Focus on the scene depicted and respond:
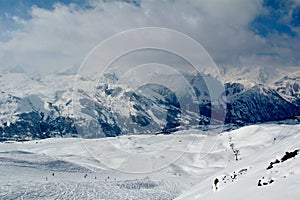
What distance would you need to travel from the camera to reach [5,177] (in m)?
50.1

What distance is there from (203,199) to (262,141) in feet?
452


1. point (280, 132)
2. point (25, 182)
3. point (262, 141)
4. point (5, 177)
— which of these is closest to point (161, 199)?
point (25, 182)

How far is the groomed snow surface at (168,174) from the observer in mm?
20312

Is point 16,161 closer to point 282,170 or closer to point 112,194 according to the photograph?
point 112,194

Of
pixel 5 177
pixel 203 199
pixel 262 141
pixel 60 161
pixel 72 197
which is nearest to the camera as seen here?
pixel 203 199

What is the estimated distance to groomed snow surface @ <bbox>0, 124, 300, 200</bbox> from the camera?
800 inches

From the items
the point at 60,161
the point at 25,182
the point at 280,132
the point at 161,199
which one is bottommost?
the point at 161,199

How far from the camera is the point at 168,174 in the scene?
8500 centimetres

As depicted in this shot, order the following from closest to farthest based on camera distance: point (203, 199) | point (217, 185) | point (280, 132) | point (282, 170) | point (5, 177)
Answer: point (282, 170)
point (203, 199)
point (217, 185)
point (5, 177)
point (280, 132)

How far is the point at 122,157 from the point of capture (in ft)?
383

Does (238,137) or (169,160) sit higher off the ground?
(238,137)

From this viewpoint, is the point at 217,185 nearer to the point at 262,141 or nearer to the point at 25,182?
the point at 25,182

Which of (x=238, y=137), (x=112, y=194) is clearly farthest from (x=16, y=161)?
(x=238, y=137)

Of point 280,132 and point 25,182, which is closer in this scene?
point 25,182
